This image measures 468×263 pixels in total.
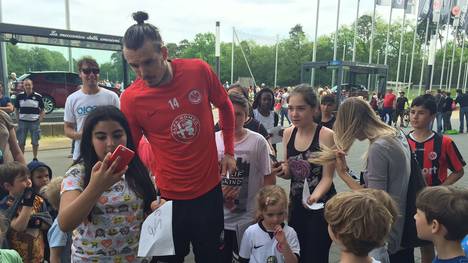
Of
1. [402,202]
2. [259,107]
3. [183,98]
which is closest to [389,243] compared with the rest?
[402,202]

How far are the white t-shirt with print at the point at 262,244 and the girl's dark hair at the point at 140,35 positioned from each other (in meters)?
1.49

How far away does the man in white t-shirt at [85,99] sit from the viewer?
459 centimetres

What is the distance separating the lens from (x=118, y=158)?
1.50 m

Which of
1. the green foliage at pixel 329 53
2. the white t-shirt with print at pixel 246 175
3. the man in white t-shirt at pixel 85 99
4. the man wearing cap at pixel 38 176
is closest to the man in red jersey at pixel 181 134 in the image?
the white t-shirt with print at pixel 246 175

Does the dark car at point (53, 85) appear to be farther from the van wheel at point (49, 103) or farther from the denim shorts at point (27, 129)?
the denim shorts at point (27, 129)

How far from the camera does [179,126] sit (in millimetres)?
2203

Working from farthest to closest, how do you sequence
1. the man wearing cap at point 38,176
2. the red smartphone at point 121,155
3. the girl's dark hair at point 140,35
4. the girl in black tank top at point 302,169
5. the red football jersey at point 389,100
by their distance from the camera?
the red football jersey at point 389,100, the man wearing cap at point 38,176, the girl in black tank top at point 302,169, the girl's dark hair at point 140,35, the red smartphone at point 121,155

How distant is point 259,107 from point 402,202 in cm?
379

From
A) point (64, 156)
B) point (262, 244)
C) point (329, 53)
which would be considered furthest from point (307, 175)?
point (329, 53)

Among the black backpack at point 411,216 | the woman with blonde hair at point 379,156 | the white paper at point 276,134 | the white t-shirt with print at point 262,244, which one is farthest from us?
the white paper at point 276,134

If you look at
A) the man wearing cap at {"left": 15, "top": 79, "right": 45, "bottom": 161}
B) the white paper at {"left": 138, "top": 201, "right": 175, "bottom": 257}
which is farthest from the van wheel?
the white paper at {"left": 138, "top": 201, "right": 175, "bottom": 257}

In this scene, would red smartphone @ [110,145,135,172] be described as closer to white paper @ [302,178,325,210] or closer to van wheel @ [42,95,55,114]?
→ white paper @ [302,178,325,210]

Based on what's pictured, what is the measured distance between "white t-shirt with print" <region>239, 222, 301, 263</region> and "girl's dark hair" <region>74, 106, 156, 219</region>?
3.30 feet

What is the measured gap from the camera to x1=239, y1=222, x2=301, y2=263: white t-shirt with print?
271cm
